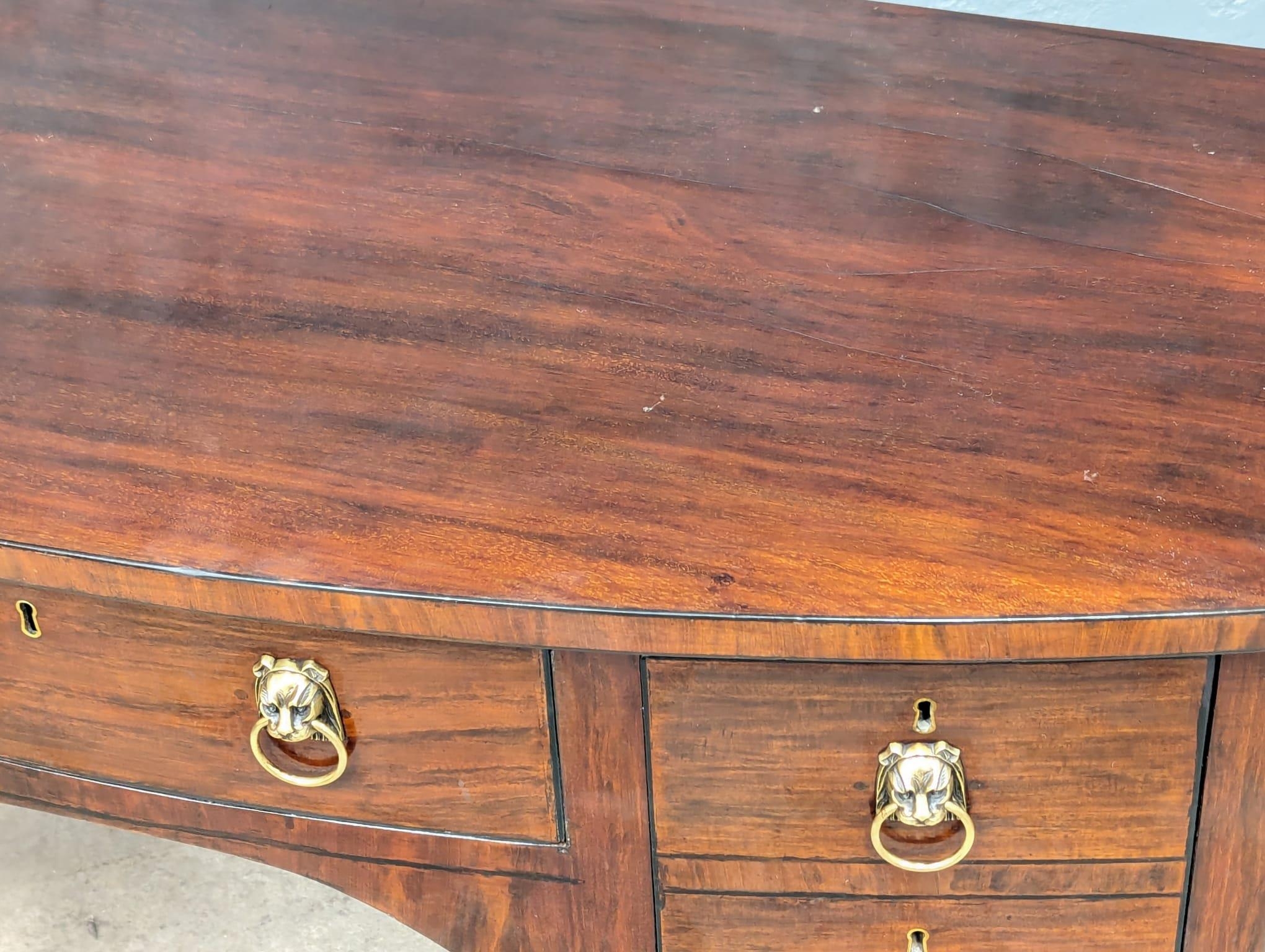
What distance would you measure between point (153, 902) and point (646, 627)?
0.75 metres

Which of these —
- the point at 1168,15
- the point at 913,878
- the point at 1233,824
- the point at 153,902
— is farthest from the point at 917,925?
the point at 1168,15

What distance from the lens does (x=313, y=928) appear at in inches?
43.0

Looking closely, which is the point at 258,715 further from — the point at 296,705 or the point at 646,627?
the point at 646,627

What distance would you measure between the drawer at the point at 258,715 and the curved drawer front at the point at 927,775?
0.06 meters

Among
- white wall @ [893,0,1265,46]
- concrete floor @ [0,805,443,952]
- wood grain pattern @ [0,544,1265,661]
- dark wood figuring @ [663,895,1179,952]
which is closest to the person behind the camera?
wood grain pattern @ [0,544,1265,661]

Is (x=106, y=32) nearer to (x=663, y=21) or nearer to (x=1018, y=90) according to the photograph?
(x=663, y=21)

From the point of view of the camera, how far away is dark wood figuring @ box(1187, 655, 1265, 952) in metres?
0.55

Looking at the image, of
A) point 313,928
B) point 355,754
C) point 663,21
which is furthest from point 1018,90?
point 313,928

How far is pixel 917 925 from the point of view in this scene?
624 mm

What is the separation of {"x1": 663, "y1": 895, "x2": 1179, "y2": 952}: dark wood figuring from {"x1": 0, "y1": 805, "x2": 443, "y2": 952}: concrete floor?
1.60 ft

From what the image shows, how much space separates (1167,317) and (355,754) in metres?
0.40

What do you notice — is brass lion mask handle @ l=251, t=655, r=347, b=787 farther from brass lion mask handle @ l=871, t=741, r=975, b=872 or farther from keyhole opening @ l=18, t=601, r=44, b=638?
brass lion mask handle @ l=871, t=741, r=975, b=872

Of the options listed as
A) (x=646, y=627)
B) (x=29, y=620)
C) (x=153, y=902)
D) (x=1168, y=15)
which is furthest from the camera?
(x=1168, y=15)

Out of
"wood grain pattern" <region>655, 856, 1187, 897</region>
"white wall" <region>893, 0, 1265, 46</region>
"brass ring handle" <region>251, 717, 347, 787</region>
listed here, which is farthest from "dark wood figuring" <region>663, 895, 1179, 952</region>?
"white wall" <region>893, 0, 1265, 46</region>
